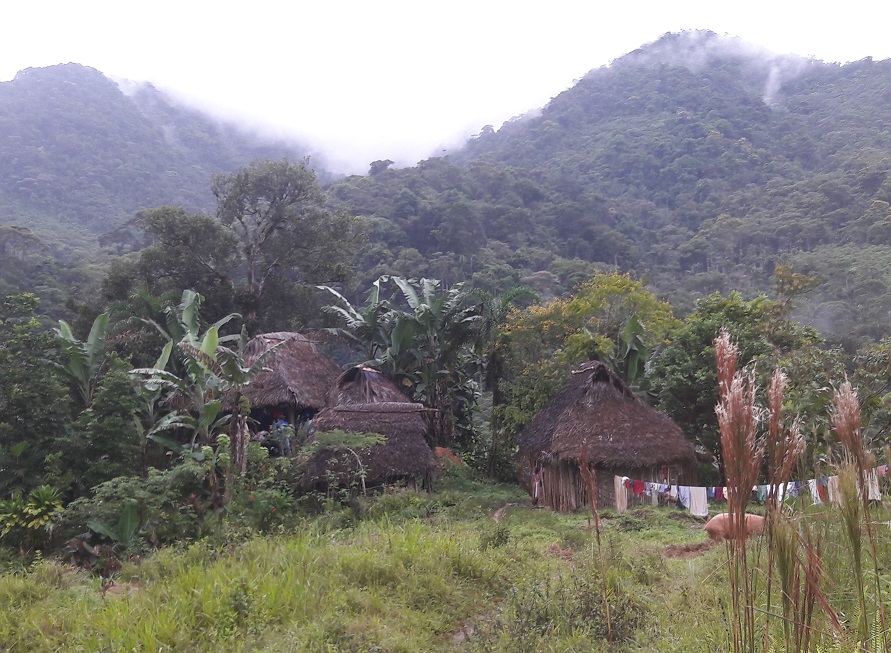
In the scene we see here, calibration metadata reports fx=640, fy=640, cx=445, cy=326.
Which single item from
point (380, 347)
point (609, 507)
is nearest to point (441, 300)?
point (380, 347)

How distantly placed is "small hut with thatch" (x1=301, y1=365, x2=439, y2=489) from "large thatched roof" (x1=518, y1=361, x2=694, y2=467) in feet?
7.35

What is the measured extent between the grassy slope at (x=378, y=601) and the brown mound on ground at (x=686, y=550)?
0.71 m

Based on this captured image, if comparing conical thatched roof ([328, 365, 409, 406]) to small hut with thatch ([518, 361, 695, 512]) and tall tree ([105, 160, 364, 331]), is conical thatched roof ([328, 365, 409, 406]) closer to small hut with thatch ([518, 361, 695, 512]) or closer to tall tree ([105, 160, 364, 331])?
small hut with thatch ([518, 361, 695, 512])

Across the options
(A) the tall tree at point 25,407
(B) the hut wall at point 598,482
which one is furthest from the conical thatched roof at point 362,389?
(A) the tall tree at point 25,407

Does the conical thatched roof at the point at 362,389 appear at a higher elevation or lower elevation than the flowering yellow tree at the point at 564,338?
lower

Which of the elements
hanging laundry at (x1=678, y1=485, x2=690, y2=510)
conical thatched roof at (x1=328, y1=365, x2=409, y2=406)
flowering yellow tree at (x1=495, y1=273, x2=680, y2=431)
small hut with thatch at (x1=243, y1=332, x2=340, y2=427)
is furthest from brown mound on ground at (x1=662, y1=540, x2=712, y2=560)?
small hut with thatch at (x1=243, y1=332, x2=340, y2=427)

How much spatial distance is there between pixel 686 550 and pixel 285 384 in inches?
371

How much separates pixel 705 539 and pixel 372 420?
6234 millimetres

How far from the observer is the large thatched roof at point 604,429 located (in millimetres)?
10625

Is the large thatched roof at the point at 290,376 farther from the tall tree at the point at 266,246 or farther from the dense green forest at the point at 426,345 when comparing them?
the tall tree at the point at 266,246

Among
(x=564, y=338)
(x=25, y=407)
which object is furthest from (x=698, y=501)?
(x=25, y=407)

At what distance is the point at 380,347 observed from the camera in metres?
14.8

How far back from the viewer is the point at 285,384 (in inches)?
542

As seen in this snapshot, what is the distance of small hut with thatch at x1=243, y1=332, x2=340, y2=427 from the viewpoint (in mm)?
13680
